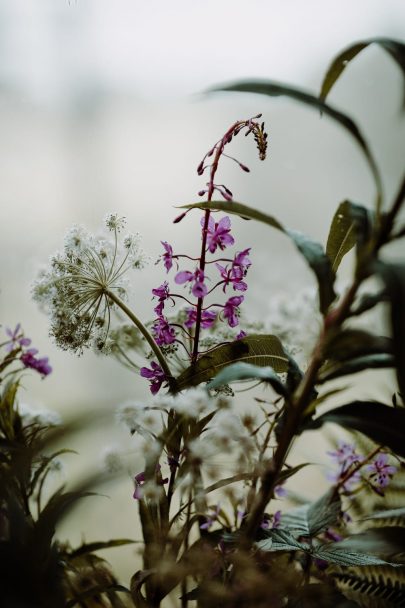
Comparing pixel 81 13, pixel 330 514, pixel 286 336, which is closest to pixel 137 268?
pixel 286 336

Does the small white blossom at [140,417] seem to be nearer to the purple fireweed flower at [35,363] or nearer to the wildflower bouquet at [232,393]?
the wildflower bouquet at [232,393]

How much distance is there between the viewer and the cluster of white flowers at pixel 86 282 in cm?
77

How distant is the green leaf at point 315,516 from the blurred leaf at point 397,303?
341 mm

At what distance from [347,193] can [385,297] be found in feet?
3.25

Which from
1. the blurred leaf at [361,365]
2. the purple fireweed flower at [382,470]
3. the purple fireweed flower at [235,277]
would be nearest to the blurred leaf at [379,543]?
the purple fireweed flower at [382,470]

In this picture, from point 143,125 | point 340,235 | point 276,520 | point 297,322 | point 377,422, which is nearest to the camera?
point 377,422

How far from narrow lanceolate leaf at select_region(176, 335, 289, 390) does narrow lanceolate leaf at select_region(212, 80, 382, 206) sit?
21 centimetres

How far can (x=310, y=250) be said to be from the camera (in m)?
0.63

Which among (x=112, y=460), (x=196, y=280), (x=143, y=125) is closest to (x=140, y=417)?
(x=112, y=460)

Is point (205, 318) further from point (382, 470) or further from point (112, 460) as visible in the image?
point (382, 470)

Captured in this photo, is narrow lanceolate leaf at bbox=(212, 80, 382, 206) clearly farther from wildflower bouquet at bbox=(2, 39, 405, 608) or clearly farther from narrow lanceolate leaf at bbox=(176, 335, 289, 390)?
narrow lanceolate leaf at bbox=(176, 335, 289, 390)

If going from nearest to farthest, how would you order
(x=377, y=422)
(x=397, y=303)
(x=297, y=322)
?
(x=397, y=303) → (x=377, y=422) → (x=297, y=322)

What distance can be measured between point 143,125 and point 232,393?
31.3 inches

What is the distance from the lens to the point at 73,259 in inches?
30.4
